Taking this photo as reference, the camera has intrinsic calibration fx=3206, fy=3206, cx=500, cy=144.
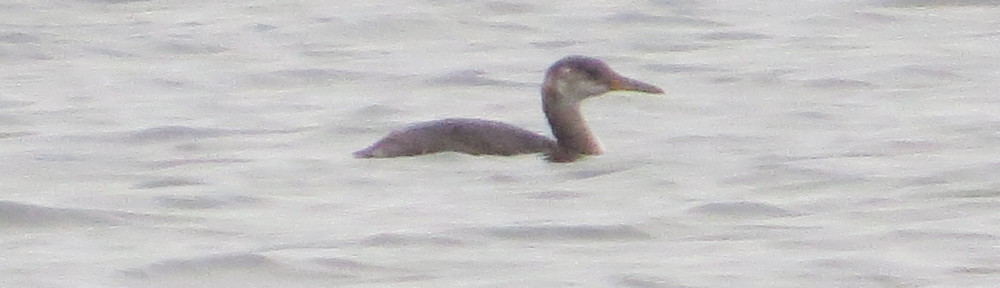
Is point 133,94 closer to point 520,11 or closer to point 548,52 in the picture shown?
point 548,52

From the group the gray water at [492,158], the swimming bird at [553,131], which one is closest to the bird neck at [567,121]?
the swimming bird at [553,131]

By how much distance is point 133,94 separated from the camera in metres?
15.3

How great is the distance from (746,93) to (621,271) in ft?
17.1

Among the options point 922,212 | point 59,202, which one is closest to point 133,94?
point 59,202

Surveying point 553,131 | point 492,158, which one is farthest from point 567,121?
point 492,158

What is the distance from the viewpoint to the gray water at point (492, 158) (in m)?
10.1

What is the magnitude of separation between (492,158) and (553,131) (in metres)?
0.62

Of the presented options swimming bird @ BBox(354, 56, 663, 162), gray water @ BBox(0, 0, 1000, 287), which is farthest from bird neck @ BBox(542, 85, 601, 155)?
gray water @ BBox(0, 0, 1000, 287)

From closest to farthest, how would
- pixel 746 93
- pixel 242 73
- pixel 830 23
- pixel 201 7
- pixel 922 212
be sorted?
pixel 922 212
pixel 746 93
pixel 242 73
pixel 830 23
pixel 201 7

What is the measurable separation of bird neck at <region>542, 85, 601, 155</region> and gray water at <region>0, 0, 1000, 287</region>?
0.16 m

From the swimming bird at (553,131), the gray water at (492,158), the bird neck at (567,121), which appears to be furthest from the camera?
the bird neck at (567,121)

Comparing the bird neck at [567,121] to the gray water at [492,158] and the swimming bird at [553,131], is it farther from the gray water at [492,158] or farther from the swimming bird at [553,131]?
the gray water at [492,158]

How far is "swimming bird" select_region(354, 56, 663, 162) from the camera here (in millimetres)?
12391

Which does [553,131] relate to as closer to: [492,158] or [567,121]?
[567,121]
